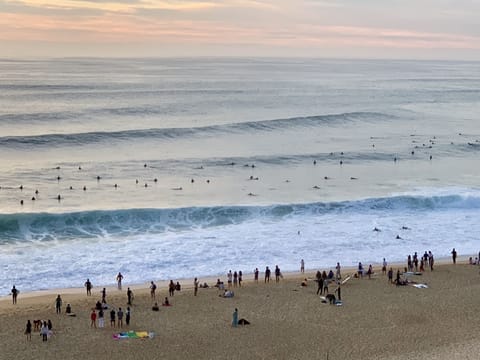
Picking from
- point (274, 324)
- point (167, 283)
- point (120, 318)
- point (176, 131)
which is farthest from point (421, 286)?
point (176, 131)

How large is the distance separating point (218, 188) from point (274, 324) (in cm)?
2230

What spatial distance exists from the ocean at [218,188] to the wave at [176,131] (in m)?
0.24

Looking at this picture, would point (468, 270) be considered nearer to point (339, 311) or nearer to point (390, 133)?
point (339, 311)

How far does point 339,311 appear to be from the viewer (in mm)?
23625

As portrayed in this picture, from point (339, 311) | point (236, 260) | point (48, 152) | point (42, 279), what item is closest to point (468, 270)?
point (339, 311)

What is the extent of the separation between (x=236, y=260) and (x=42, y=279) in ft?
28.3

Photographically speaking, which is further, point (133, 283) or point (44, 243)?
point (44, 243)

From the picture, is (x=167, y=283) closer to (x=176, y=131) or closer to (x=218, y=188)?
(x=218, y=188)

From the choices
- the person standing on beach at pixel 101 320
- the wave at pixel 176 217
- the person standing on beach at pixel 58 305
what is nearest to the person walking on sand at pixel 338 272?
the wave at pixel 176 217

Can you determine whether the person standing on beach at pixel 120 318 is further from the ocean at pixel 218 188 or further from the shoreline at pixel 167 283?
the ocean at pixel 218 188

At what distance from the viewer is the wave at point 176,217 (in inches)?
1334

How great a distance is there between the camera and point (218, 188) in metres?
43.9

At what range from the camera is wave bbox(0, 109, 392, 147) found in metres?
58.5

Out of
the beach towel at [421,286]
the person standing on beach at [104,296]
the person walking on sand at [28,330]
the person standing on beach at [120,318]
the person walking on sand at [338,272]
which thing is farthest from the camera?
the person walking on sand at [338,272]
